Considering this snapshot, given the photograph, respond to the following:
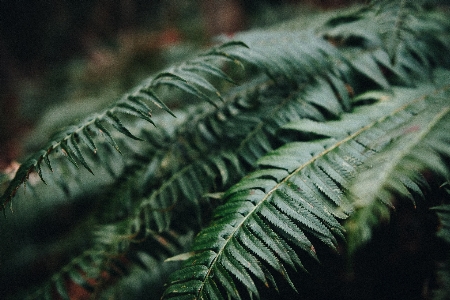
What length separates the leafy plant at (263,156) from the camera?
614 millimetres

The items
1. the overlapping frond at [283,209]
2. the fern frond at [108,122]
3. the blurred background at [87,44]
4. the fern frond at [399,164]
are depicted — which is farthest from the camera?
the blurred background at [87,44]

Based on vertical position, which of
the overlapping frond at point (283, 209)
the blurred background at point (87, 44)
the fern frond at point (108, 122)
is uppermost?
the blurred background at point (87, 44)

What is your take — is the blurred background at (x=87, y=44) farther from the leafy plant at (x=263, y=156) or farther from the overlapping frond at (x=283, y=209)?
the overlapping frond at (x=283, y=209)

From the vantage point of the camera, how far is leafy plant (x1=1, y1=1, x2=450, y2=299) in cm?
61

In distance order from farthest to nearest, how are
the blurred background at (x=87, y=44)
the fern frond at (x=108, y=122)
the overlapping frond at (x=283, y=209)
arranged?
the blurred background at (x=87, y=44) → the fern frond at (x=108, y=122) → the overlapping frond at (x=283, y=209)

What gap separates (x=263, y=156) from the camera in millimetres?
803

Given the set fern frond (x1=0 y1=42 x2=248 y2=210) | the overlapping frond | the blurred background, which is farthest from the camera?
the blurred background

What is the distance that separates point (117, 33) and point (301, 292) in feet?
15.3

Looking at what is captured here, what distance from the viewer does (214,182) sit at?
950 millimetres

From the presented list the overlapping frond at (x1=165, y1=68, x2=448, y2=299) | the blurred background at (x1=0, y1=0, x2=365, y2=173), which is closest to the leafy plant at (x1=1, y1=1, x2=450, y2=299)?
the overlapping frond at (x1=165, y1=68, x2=448, y2=299)

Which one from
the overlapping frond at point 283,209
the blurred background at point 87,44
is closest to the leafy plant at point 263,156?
the overlapping frond at point 283,209

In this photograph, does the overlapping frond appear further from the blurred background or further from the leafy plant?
the blurred background

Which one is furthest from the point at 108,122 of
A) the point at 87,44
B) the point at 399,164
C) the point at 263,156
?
the point at 87,44

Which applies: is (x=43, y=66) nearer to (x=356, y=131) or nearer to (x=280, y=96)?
(x=280, y=96)
